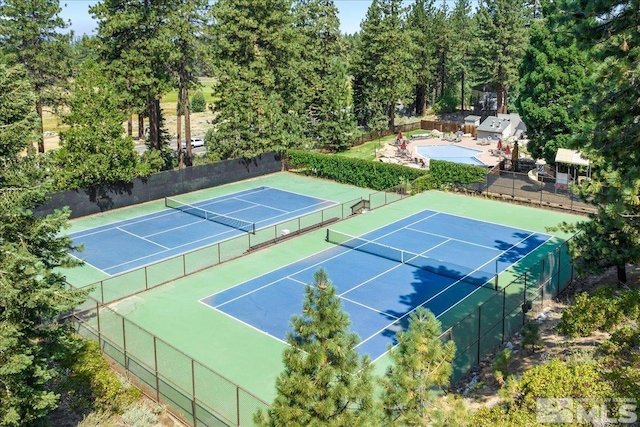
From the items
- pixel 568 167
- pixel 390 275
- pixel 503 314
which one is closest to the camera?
pixel 503 314

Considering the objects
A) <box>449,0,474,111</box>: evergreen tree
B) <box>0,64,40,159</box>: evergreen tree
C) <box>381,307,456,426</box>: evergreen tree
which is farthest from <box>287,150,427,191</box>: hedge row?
<box>449,0,474,111</box>: evergreen tree

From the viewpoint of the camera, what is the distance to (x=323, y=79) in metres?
57.3

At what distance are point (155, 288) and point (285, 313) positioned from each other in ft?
19.3

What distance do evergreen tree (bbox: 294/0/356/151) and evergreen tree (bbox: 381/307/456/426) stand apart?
42020 millimetres

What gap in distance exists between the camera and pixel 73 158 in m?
35.1

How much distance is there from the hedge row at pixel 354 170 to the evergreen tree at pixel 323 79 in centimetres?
498

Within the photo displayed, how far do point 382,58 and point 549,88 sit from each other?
24160 mm

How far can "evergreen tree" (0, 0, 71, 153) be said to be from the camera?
1667 inches

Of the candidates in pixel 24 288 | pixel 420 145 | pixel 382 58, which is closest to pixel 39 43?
pixel 382 58

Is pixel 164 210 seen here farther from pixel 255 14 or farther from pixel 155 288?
pixel 255 14

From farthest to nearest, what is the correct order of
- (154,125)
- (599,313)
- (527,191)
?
(154,125)
(527,191)
(599,313)

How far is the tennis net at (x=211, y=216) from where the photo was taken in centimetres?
3331

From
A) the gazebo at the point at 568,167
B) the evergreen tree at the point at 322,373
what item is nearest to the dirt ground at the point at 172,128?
the gazebo at the point at 568,167

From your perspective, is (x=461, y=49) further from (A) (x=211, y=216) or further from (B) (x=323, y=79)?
(A) (x=211, y=216)
